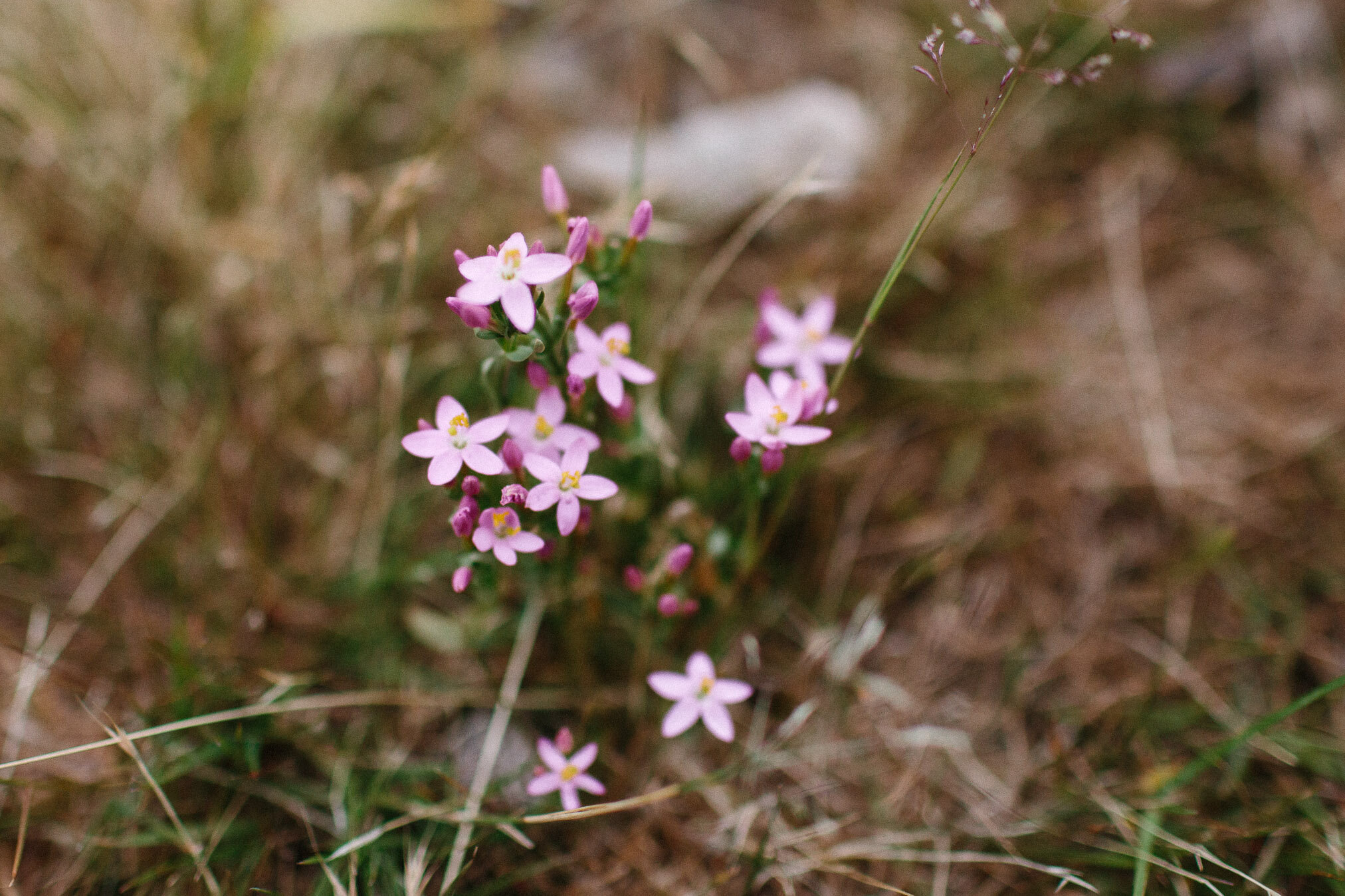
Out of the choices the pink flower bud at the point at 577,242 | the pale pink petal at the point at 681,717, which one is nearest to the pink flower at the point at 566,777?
the pale pink petal at the point at 681,717

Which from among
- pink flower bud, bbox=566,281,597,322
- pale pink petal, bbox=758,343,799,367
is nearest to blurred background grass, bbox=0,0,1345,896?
pale pink petal, bbox=758,343,799,367

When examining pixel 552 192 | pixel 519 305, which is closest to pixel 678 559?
pixel 519 305

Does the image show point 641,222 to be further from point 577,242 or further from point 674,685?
point 674,685

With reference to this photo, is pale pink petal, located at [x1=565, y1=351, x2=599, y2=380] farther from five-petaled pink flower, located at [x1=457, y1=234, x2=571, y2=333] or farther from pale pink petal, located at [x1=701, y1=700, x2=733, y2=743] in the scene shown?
pale pink petal, located at [x1=701, y1=700, x2=733, y2=743]

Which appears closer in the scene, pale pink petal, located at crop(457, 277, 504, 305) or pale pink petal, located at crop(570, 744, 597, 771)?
pale pink petal, located at crop(457, 277, 504, 305)

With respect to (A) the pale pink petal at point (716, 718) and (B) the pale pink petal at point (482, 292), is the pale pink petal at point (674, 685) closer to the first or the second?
(A) the pale pink petal at point (716, 718)

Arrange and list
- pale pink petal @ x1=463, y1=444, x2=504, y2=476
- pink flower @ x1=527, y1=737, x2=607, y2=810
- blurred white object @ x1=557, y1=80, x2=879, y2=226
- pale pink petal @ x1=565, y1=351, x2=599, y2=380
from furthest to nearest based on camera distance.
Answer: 1. blurred white object @ x1=557, y1=80, x2=879, y2=226
2. pink flower @ x1=527, y1=737, x2=607, y2=810
3. pale pink petal @ x1=565, y1=351, x2=599, y2=380
4. pale pink petal @ x1=463, y1=444, x2=504, y2=476

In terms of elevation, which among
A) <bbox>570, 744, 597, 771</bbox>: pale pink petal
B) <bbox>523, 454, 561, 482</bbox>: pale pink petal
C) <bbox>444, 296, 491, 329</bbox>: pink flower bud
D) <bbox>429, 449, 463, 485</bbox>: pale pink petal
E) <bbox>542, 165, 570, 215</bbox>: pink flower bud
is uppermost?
<bbox>542, 165, 570, 215</bbox>: pink flower bud

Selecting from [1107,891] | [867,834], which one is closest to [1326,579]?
[1107,891]
